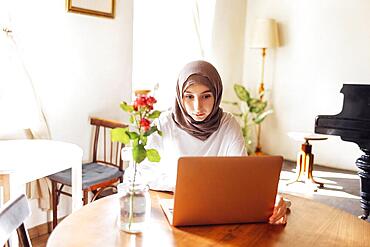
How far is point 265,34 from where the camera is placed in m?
4.98

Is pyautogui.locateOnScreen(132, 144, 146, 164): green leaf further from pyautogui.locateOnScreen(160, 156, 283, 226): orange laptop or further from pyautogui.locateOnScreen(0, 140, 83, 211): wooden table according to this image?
pyautogui.locateOnScreen(0, 140, 83, 211): wooden table

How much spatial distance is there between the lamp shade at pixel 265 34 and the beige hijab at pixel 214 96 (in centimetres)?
342

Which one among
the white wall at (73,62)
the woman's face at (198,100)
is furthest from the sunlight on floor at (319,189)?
the woman's face at (198,100)

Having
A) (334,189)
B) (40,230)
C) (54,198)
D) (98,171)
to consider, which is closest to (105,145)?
(98,171)

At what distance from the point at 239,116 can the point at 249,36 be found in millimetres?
1095

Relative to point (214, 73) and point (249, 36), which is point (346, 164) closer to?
point (249, 36)

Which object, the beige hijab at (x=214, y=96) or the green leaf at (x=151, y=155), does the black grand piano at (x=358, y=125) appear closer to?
the beige hijab at (x=214, y=96)

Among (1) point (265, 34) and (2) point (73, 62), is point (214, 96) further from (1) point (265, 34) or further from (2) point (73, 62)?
(1) point (265, 34)

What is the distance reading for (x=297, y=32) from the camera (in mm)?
5074

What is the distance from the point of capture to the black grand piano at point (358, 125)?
9.87 feet

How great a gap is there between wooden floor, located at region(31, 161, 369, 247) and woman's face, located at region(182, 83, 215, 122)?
2.40m

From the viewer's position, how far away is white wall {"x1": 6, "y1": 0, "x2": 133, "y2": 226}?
8.68 feet

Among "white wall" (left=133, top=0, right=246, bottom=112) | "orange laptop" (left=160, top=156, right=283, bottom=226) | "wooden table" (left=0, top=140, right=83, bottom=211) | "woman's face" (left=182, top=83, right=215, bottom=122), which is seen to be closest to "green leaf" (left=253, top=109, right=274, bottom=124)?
"white wall" (left=133, top=0, right=246, bottom=112)

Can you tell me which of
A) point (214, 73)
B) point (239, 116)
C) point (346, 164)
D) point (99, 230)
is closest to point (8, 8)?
point (214, 73)
